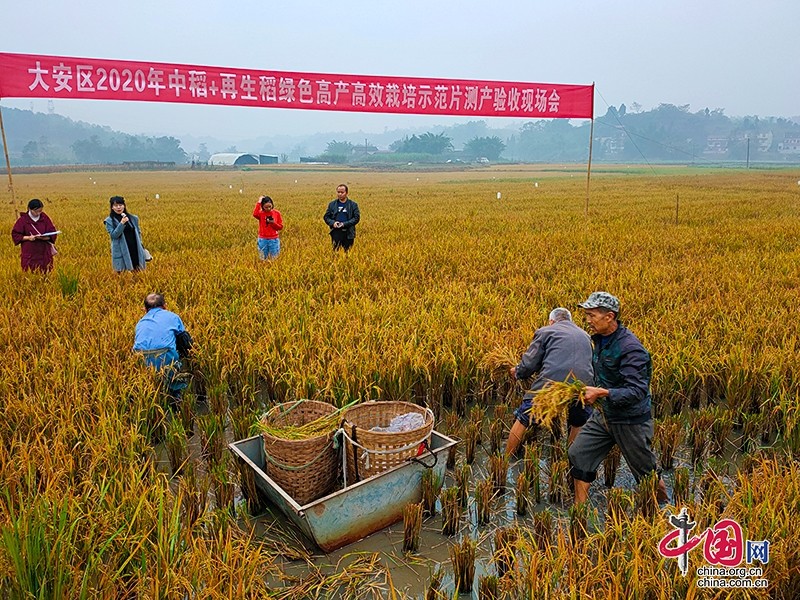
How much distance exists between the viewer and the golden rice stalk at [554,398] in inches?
106

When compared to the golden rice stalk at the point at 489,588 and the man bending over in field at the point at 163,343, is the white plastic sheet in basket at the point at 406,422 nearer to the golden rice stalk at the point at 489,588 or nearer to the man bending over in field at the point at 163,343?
the golden rice stalk at the point at 489,588

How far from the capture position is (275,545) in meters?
2.57

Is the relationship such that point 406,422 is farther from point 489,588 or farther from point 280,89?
point 280,89

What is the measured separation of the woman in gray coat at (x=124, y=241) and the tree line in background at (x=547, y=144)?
282 ft

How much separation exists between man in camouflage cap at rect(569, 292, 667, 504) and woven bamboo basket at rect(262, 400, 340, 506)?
131cm

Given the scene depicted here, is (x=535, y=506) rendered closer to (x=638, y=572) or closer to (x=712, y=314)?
(x=638, y=572)

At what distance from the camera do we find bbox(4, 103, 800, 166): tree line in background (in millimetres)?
99000

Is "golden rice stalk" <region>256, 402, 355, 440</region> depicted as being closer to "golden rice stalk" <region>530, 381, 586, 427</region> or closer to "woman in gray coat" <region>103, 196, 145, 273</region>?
"golden rice stalk" <region>530, 381, 586, 427</region>

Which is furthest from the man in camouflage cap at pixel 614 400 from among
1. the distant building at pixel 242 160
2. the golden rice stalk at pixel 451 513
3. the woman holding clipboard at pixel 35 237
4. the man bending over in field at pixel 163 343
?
the distant building at pixel 242 160

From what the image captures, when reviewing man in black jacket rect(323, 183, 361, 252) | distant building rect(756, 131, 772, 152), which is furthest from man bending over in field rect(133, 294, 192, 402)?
distant building rect(756, 131, 772, 152)

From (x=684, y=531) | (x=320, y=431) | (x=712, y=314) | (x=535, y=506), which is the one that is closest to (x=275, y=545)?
(x=320, y=431)

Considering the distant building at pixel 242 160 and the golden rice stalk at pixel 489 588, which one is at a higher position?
the distant building at pixel 242 160

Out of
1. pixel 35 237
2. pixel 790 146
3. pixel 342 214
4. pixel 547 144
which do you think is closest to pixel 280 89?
pixel 342 214

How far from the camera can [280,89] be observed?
34.8 feet
